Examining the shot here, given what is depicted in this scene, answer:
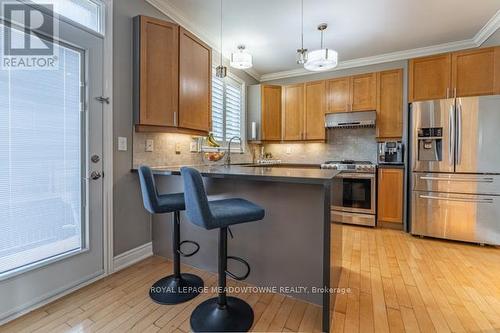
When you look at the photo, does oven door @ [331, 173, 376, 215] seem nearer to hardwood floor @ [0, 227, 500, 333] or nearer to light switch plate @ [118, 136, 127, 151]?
hardwood floor @ [0, 227, 500, 333]

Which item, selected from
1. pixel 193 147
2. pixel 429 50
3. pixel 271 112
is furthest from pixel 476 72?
pixel 193 147

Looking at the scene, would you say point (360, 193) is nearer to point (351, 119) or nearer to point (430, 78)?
point (351, 119)

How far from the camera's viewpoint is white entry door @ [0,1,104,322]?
4.89 feet

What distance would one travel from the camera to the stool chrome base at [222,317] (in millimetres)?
1432

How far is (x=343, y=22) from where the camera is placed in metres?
2.89

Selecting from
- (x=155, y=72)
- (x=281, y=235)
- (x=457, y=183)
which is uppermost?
(x=155, y=72)

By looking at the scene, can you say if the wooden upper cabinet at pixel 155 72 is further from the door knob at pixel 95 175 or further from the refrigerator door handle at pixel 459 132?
the refrigerator door handle at pixel 459 132

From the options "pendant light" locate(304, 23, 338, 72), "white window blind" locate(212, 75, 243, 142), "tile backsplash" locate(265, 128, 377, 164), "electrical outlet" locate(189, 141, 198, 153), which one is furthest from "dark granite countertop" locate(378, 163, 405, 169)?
"electrical outlet" locate(189, 141, 198, 153)

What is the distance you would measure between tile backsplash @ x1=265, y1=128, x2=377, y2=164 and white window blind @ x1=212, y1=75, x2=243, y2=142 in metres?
1.17

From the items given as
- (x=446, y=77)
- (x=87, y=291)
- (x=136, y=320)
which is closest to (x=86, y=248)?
(x=87, y=291)

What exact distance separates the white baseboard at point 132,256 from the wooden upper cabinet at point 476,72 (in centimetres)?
429

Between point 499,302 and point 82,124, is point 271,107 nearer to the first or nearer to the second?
point 82,124

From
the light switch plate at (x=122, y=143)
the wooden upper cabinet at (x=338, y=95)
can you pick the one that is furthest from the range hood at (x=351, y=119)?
the light switch plate at (x=122, y=143)

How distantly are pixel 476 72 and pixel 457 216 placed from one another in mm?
1880
